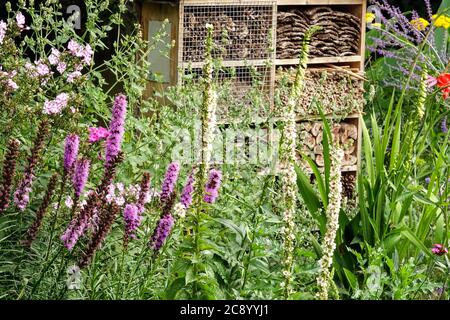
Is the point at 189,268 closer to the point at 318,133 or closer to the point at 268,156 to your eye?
the point at 268,156

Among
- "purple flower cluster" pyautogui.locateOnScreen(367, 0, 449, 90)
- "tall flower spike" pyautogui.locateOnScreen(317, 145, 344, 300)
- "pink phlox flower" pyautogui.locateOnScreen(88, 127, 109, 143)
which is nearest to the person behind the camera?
"tall flower spike" pyautogui.locateOnScreen(317, 145, 344, 300)

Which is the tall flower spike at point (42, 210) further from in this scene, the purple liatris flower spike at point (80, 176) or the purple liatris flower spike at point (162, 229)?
the purple liatris flower spike at point (162, 229)

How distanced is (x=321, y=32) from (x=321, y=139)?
0.62 metres

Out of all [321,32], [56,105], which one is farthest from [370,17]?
[56,105]

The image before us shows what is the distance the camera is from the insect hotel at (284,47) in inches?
199

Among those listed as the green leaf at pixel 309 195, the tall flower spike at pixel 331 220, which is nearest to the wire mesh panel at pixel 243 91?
the green leaf at pixel 309 195

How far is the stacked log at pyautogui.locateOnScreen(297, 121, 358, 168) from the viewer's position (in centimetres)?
561

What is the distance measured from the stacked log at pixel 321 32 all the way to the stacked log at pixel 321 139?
1.35 feet

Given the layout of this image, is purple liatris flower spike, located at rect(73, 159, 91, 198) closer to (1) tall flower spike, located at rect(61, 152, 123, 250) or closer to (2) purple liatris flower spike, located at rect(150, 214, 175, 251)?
(1) tall flower spike, located at rect(61, 152, 123, 250)

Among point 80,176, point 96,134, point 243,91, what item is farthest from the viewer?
point 243,91

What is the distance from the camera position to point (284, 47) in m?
5.55

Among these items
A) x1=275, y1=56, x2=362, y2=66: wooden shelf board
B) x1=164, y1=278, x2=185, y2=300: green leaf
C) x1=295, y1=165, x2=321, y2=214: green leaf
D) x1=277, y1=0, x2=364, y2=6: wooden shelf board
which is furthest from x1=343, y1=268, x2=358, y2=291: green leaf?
x1=277, y1=0, x2=364, y2=6: wooden shelf board

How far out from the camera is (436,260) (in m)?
3.79

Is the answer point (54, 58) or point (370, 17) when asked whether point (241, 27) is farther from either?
point (54, 58)
